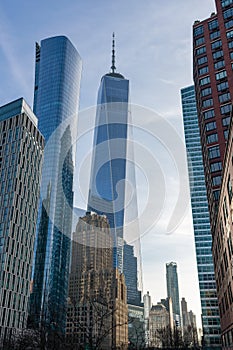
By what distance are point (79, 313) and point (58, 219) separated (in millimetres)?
60201

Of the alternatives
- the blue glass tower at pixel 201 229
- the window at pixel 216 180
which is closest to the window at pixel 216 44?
the window at pixel 216 180

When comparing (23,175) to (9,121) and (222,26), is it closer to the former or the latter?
(9,121)

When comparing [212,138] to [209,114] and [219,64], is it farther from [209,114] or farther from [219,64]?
[219,64]

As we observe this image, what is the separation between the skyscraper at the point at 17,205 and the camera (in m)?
99.8

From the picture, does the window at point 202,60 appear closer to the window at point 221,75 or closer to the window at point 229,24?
the window at point 221,75

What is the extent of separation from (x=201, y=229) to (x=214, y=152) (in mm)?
89403

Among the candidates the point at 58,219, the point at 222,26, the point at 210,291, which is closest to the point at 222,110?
the point at 222,26

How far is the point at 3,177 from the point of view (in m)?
114

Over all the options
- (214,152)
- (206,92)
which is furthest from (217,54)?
(214,152)

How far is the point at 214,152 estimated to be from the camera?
71.4 meters

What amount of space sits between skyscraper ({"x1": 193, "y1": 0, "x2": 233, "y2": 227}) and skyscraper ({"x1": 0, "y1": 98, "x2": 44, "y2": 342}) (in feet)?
198

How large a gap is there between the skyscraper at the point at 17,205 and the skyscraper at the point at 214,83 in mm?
60349

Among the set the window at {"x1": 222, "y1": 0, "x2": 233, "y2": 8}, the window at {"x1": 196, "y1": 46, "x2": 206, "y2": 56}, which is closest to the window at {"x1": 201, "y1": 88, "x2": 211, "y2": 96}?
the window at {"x1": 196, "y1": 46, "x2": 206, "y2": 56}

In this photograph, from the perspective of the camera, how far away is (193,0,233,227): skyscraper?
71.2m
